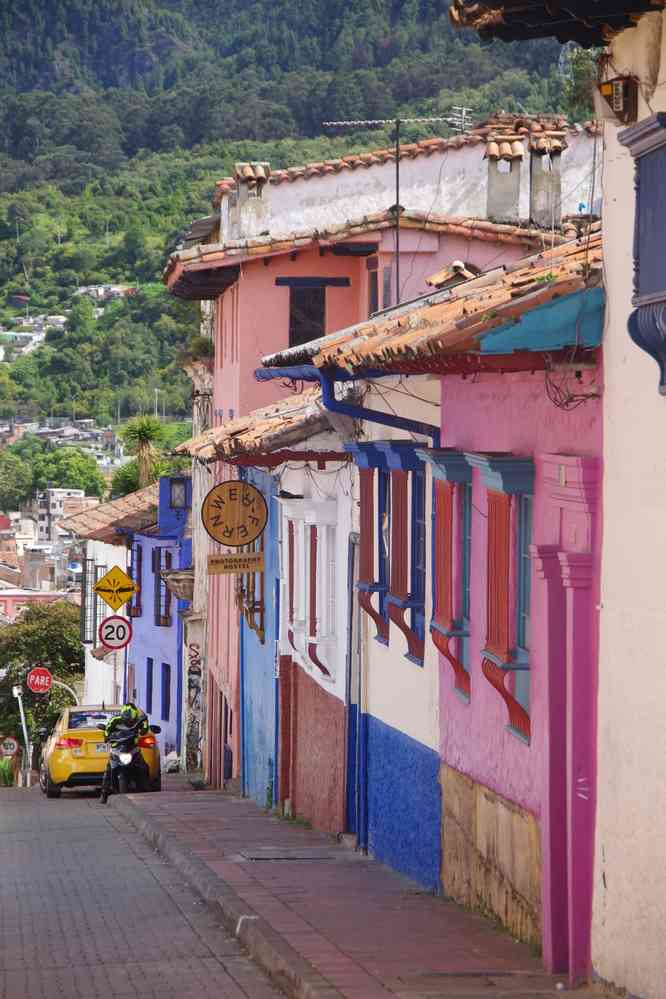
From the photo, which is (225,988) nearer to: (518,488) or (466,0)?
(518,488)

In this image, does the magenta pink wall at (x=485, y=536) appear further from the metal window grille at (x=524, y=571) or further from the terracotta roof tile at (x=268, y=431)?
the terracotta roof tile at (x=268, y=431)

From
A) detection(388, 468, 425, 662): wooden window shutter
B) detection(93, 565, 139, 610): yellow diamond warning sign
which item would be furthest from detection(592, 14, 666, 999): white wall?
detection(93, 565, 139, 610): yellow diamond warning sign

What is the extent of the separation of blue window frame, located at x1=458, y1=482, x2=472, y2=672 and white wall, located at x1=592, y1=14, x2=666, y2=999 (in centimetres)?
331

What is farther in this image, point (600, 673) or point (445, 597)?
point (445, 597)

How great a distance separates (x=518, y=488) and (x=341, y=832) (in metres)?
7.74

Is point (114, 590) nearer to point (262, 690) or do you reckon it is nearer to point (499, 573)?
point (262, 690)

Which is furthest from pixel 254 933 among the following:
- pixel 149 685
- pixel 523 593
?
pixel 149 685

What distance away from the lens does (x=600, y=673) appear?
9406 mm

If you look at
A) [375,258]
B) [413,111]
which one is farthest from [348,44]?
[375,258]

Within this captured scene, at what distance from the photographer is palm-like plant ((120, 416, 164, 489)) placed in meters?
49.6

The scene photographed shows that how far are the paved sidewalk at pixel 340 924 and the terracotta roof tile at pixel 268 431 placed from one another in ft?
11.9

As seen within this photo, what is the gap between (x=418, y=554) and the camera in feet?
47.8

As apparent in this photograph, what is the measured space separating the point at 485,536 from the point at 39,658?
182 feet

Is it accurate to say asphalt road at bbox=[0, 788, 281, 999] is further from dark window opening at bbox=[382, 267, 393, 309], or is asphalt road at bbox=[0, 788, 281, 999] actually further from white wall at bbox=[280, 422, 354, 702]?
dark window opening at bbox=[382, 267, 393, 309]
